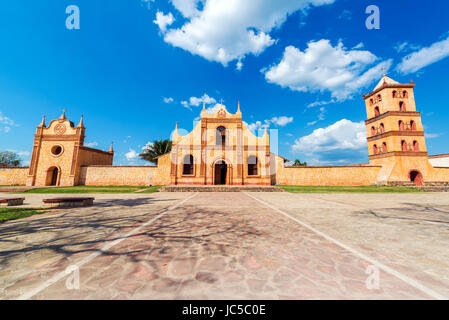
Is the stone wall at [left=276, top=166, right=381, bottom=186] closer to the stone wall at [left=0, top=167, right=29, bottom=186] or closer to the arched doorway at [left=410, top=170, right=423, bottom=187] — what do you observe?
the arched doorway at [left=410, top=170, right=423, bottom=187]

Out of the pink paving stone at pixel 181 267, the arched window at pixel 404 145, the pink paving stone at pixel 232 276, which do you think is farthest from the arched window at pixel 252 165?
the arched window at pixel 404 145

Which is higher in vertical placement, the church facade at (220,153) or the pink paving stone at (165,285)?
the church facade at (220,153)

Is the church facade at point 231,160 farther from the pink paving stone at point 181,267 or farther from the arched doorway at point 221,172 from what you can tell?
the pink paving stone at point 181,267

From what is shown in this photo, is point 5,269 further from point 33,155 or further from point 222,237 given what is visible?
point 33,155

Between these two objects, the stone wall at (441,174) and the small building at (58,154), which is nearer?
the small building at (58,154)

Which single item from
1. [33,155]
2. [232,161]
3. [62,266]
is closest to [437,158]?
[232,161]

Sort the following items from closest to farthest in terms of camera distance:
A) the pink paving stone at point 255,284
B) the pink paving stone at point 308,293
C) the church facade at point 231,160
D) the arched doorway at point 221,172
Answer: the pink paving stone at point 308,293, the pink paving stone at point 255,284, the church facade at point 231,160, the arched doorway at point 221,172

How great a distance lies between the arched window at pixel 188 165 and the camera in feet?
67.4

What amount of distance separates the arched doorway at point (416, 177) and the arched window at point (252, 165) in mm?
19824

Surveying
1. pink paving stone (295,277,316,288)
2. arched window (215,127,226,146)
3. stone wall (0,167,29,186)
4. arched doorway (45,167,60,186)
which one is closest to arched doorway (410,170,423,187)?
arched window (215,127,226,146)

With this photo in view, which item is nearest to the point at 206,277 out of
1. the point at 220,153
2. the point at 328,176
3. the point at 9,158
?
the point at 220,153

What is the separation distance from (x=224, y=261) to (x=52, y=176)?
29803 millimetres

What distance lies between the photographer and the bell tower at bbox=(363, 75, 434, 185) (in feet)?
70.2
